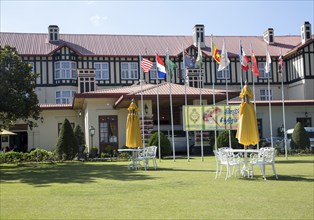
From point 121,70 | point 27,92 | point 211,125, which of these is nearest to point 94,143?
point 27,92

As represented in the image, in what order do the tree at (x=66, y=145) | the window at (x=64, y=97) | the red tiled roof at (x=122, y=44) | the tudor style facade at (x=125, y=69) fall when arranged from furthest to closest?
the red tiled roof at (x=122, y=44) → the window at (x=64, y=97) → the tudor style facade at (x=125, y=69) → the tree at (x=66, y=145)

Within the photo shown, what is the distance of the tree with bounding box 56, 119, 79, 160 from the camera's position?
2275cm

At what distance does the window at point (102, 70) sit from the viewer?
123 ft

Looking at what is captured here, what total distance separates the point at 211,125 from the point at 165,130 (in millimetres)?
6804

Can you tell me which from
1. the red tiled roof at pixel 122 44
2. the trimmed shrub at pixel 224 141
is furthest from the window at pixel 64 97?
the trimmed shrub at pixel 224 141

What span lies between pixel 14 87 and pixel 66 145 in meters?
4.37

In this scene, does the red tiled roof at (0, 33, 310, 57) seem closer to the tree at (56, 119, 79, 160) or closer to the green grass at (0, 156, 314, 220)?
the tree at (56, 119, 79, 160)

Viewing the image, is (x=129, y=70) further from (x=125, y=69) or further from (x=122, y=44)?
(x=122, y=44)

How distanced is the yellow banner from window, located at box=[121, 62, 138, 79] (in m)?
17.7

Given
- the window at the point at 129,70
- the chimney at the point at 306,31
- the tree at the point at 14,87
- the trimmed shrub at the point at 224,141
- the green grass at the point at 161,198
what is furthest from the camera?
the chimney at the point at 306,31

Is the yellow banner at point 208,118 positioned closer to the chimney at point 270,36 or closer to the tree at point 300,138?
the tree at point 300,138

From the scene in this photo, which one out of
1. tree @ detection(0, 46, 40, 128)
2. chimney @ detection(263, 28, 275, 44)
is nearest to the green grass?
tree @ detection(0, 46, 40, 128)

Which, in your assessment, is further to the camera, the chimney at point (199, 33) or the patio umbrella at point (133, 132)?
the chimney at point (199, 33)

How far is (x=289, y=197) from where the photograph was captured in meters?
8.66
